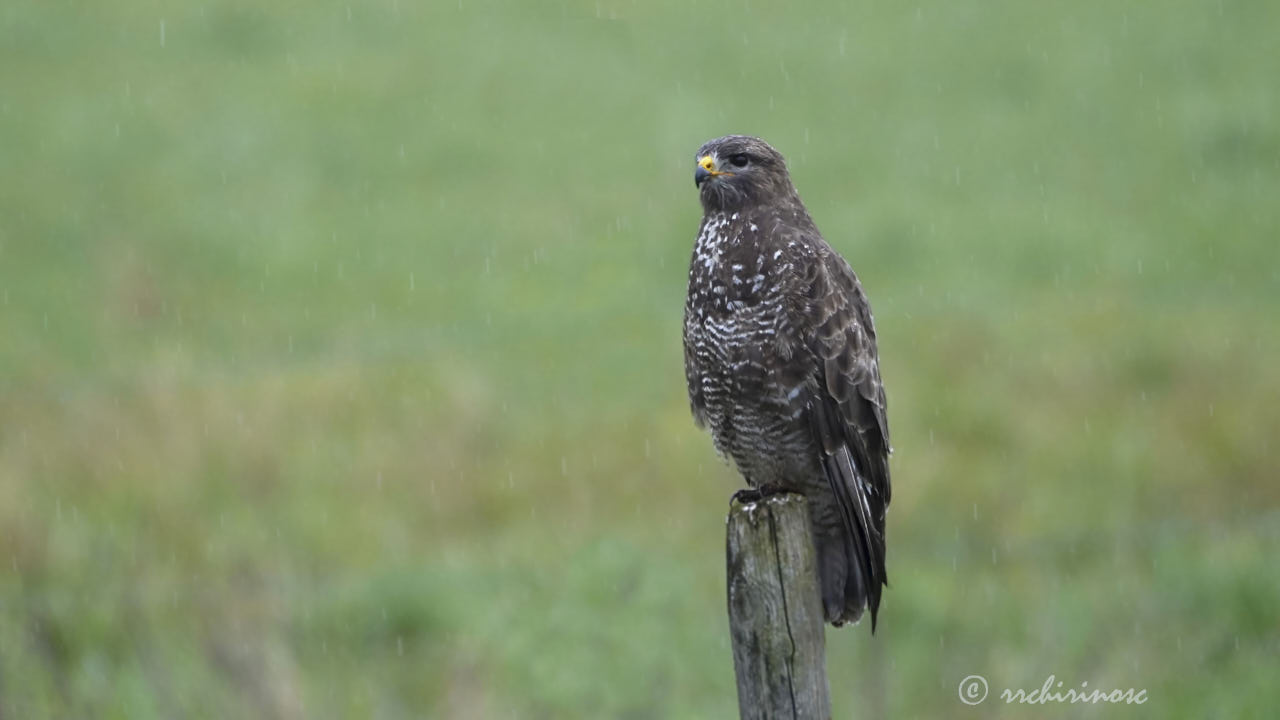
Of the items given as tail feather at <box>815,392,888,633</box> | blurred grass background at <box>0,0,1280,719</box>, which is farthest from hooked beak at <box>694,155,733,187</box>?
blurred grass background at <box>0,0,1280,719</box>

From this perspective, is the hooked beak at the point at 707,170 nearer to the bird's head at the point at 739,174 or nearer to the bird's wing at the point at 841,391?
the bird's head at the point at 739,174

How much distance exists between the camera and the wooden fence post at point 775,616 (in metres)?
4.08

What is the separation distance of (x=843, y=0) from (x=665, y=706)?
14036mm

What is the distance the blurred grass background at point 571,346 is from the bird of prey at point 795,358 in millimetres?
2879

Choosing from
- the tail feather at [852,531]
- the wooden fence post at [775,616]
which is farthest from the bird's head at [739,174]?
the wooden fence post at [775,616]

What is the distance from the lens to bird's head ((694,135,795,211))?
5.44 meters

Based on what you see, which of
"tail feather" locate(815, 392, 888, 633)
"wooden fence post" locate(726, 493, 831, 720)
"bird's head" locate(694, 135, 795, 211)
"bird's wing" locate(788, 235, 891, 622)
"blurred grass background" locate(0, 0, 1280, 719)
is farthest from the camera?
"blurred grass background" locate(0, 0, 1280, 719)

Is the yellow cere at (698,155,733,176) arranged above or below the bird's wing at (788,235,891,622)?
above

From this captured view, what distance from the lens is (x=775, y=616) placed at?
13.4 ft

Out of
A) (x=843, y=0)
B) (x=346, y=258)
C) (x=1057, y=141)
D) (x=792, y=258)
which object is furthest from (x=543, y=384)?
(x=843, y=0)

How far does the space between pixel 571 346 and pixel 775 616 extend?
8034mm

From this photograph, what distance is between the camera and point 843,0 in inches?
769

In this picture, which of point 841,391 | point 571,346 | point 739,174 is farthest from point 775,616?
point 571,346

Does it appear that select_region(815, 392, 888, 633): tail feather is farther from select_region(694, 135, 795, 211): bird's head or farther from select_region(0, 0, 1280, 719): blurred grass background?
select_region(0, 0, 1280, 719): blurred grass background
